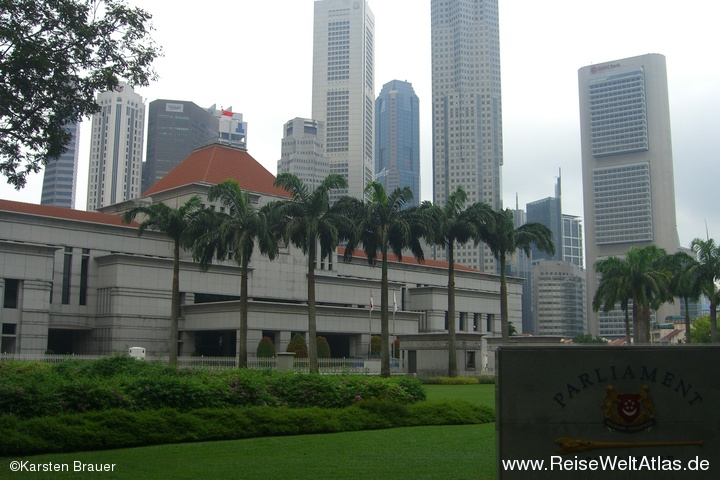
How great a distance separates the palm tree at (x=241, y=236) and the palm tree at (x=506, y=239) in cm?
1478

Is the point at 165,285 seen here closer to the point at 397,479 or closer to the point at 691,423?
the point at 397,479

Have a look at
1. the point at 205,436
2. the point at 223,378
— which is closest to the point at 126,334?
the point at 223,378

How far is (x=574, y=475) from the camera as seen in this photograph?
939 cm

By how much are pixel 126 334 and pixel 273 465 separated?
5064 cm

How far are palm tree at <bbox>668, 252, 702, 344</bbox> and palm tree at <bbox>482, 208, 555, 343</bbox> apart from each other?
1614 centimetres

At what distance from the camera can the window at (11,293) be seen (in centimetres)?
5572

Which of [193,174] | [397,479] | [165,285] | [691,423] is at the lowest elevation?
[397,479]

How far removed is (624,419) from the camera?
934 cm

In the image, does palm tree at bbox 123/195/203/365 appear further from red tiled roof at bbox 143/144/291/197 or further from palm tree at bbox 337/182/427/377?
red tiled roof at bbox 143/144/291/197

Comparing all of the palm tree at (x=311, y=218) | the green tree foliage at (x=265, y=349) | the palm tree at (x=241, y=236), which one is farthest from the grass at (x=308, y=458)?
the green tree foliage at (x=265, y=349)

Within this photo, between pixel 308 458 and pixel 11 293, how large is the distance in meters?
48.5

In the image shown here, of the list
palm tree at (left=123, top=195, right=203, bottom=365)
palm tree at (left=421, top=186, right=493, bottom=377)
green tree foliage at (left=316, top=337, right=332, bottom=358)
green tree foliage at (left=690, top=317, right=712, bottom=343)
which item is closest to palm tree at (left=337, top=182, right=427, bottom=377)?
palm tree at (left=421, top=186, right=493, bottom=377)

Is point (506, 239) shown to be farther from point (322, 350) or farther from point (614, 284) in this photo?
point (322, 350)

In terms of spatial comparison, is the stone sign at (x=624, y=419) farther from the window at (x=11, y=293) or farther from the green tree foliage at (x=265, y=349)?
the window at (x=11, y=293)
